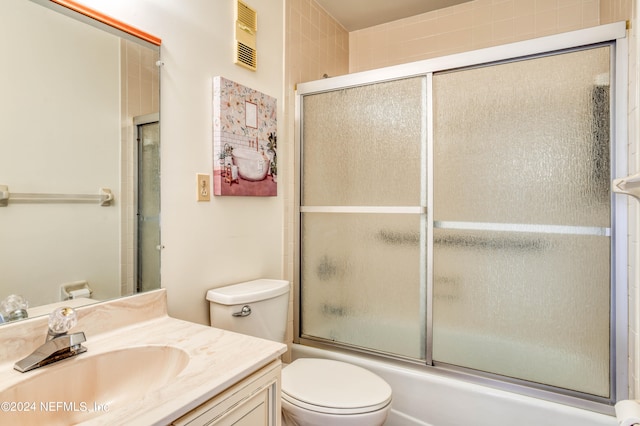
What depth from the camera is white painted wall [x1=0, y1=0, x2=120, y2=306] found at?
0.91 meters

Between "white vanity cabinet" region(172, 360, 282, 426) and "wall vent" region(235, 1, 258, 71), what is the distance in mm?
1339

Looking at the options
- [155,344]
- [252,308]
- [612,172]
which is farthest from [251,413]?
[612,172]

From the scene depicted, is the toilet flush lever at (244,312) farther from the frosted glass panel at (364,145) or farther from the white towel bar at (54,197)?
the frosted glass panel at (364,145)

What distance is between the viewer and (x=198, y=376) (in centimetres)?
81

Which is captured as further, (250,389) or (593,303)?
(593,303)

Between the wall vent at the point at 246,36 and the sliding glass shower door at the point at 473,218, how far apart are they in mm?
434

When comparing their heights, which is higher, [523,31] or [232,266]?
[523,31]

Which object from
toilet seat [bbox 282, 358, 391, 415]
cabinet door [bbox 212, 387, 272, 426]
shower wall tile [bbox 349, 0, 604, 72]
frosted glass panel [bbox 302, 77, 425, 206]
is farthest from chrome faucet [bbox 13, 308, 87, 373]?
shower wall tile [bbox 349, 0, 604, 72]

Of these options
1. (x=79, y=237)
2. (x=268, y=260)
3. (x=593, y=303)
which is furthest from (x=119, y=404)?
(x=593, y=303)

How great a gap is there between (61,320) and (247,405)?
0.52 metres

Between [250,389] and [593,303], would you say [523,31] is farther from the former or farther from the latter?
[250,389]

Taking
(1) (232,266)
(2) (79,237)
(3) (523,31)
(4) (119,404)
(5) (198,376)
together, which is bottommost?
(4) (119,404)

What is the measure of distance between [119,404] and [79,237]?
49 centimetres

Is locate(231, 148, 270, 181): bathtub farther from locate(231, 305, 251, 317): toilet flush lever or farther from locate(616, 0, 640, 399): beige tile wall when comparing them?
locate(616, 0, 640, 399): beige tile wall
